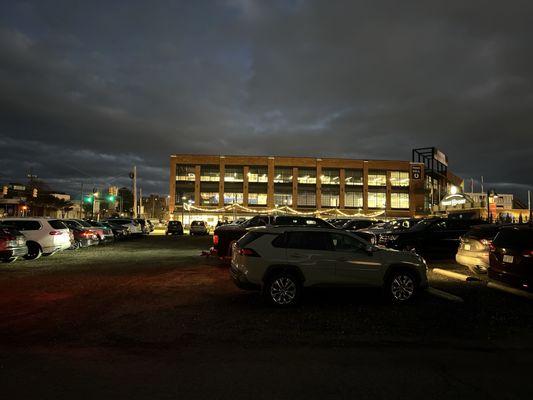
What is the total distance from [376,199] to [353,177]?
18.6 ft

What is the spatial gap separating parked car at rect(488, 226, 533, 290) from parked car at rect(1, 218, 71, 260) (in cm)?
1619

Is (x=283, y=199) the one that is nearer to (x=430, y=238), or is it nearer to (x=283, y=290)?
(x=430, y=238)

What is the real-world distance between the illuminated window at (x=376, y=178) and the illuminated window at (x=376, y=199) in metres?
1.43

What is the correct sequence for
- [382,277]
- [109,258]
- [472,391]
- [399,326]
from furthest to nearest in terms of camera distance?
[109,258] → [382,277] → [399,326] → [472,391]

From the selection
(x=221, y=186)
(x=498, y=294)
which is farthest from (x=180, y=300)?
(x=221, y=186)

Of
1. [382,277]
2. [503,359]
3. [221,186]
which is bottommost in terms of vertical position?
[503,359]

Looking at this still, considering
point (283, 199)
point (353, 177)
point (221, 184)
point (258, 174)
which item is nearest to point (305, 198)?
point (283, 199)

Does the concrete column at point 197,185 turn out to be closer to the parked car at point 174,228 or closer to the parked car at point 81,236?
the parked car at point 174,228

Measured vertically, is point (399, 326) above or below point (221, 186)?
below

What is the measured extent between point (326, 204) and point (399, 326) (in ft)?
214

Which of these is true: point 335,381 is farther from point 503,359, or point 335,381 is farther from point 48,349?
point 48,349

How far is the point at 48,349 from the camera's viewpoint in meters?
5.84

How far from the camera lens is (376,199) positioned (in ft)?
240

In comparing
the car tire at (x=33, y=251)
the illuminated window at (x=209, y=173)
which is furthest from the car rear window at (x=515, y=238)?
the illuminated window at (x=209, y=173)
